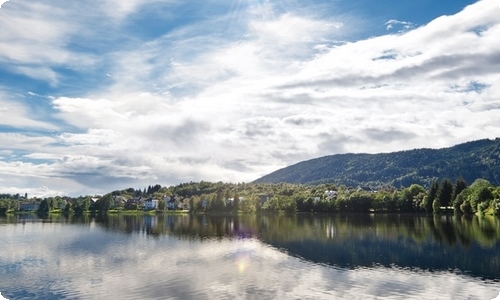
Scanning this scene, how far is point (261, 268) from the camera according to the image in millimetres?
A: 49688

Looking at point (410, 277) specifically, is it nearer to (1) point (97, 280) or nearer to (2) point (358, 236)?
(1) point (97, 280)

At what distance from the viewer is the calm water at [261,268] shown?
38.0 m

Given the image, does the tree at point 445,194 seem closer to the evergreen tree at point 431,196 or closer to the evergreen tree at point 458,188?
the evergreen tree at point 458,188

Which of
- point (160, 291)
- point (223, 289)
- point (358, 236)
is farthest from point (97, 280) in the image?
point (358, 236)

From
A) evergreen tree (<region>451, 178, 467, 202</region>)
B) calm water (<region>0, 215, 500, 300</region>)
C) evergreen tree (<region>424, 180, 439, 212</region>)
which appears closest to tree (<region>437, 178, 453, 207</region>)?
evergreen tree (<region>451, 178, 467, 202</region>)

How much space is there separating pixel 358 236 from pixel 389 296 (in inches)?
1669

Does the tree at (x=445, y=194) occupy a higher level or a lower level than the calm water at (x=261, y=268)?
higher


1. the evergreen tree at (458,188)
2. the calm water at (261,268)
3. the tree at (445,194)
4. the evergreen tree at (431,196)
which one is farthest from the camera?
the evergreen tree at (431,196)

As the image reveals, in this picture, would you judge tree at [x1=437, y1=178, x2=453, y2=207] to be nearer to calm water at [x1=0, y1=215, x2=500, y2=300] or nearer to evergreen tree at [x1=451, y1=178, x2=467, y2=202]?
evergreen tree at [x1=451, y1=178, x2=467, y2=202]

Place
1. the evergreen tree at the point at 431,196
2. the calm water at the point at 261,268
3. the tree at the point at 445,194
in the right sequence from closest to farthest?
the calm water at the point at 261,268 → the tree at the point at 445,194 → the evergreen tree at the point at 431,196

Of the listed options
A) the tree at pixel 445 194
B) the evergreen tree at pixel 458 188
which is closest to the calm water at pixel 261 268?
the evergreen tree at pixel 458 188

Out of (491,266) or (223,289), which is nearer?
(223,289)

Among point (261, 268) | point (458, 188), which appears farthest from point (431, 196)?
point (261, 268)

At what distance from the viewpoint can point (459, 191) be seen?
490 feet
